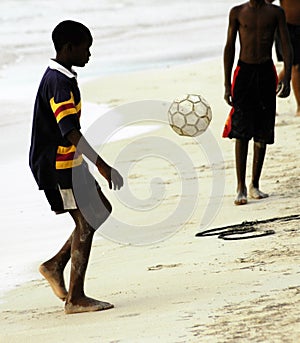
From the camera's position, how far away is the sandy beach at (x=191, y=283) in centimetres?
487

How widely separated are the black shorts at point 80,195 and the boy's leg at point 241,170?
2653 millimetres

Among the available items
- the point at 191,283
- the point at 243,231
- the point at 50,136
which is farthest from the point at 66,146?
the point at 243,231

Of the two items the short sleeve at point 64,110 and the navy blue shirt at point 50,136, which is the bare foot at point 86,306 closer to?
the navy blue shirt at point 50,136

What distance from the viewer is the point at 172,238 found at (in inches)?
288

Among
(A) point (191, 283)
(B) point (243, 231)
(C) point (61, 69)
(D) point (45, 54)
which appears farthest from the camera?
(D) point (45, 54)

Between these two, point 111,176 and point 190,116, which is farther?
point 190,116

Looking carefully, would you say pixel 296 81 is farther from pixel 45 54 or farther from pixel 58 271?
pixel 45 54

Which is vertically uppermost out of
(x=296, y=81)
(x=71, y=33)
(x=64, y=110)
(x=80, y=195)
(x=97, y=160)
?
(x=71, y=33)

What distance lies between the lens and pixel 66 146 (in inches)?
220

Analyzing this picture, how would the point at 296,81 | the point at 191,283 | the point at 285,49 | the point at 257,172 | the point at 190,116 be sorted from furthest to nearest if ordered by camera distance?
the point at 296,81, the point at 257,172, the point at 285,49, the point at 190,116, the point at 191,283

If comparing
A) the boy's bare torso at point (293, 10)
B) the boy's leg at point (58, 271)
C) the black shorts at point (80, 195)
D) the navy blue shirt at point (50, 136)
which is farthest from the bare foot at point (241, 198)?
the boy's bare torso at point (293, 10)

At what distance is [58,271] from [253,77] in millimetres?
2839

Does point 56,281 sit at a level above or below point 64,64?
below

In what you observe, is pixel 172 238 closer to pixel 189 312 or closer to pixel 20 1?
pixel 189 312
